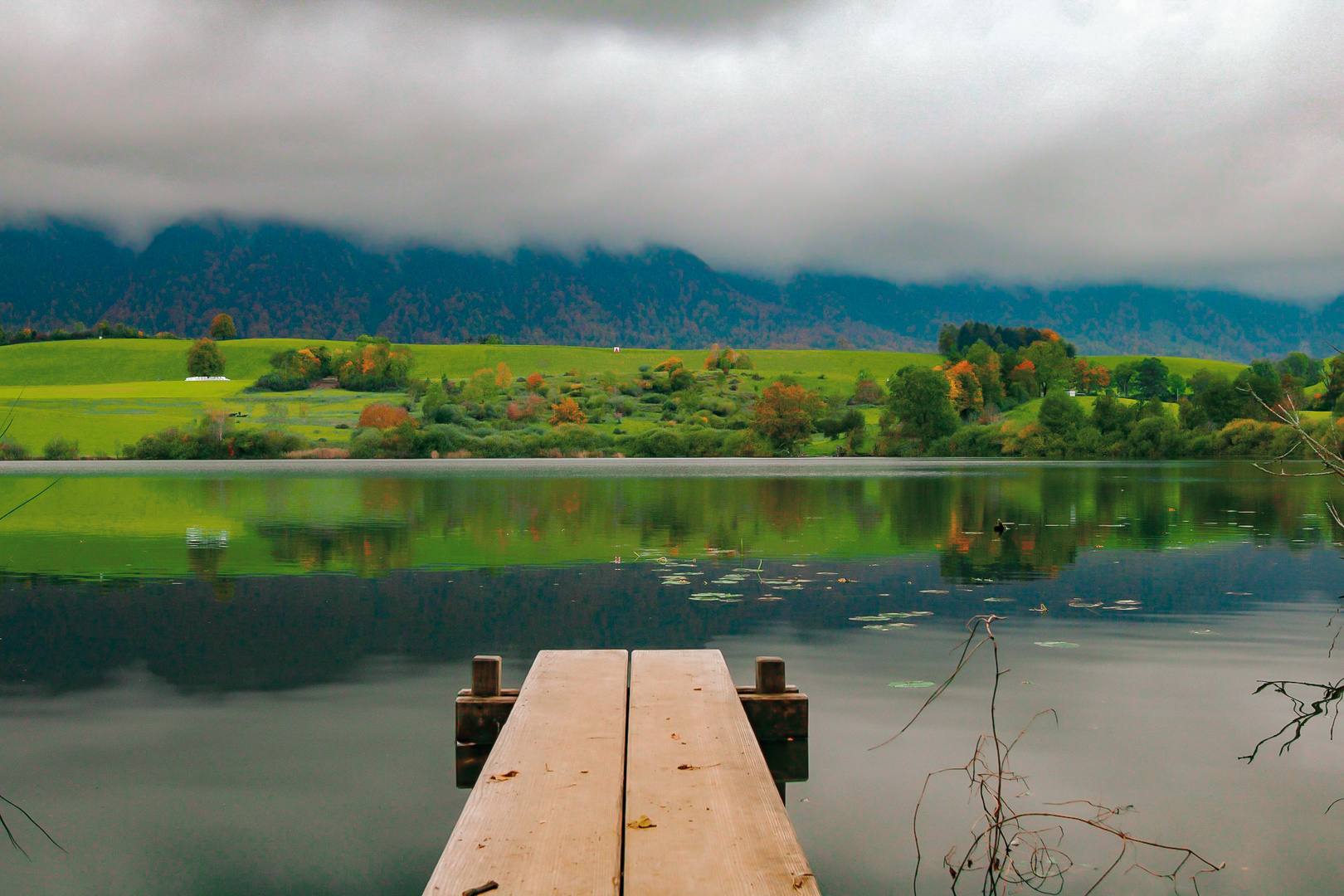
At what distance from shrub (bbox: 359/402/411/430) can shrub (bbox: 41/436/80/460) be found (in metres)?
29.0

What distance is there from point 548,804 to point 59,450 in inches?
4358

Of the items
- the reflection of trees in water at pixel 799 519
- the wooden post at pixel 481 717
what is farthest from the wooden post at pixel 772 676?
the reflection of trees in water at pixel 799 519

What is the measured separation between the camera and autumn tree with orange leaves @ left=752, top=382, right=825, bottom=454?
11569 centimetres

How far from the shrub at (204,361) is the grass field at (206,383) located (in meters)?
3.34

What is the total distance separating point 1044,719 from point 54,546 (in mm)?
24601

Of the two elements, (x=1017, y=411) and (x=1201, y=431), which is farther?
(x=1017, y=411)

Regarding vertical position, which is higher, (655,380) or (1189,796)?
(655,380)

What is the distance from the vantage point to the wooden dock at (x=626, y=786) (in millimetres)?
4770

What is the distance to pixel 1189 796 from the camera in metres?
7.12

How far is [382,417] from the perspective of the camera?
368 feet

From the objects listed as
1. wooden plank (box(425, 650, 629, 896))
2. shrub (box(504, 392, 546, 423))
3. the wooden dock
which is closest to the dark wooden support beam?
the wooden dock

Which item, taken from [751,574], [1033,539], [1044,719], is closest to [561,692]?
[1044,719]

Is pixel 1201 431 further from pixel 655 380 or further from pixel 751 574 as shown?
pixel 751 574

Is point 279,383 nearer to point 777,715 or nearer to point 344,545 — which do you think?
point 344,545
